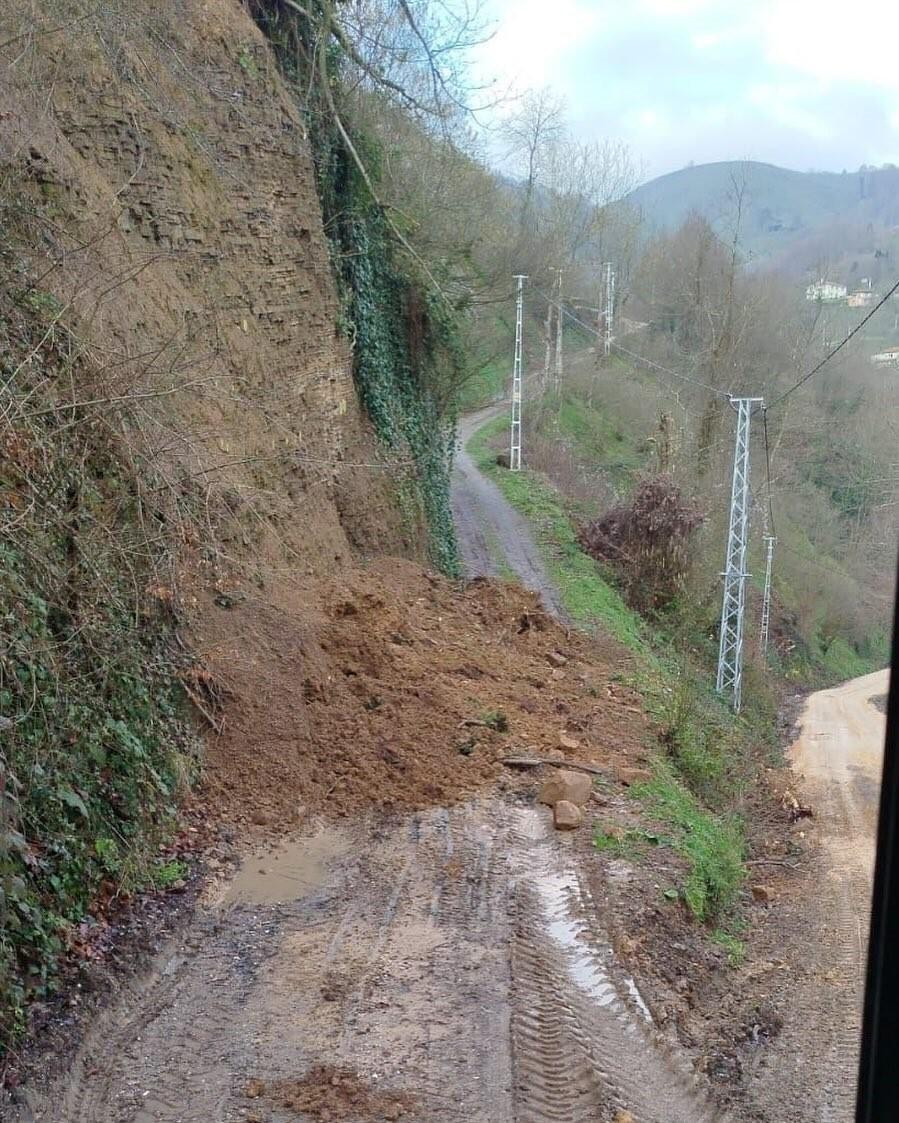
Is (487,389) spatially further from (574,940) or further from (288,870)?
(574,940)

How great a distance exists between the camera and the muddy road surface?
4957 millimetres

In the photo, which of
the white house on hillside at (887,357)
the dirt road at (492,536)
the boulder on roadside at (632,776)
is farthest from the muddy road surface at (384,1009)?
the white house on hillside at (887,357)

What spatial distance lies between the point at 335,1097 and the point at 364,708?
187 inches

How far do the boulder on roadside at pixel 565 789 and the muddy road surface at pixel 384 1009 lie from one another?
87cm

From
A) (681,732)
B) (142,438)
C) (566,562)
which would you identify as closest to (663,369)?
(566,562)

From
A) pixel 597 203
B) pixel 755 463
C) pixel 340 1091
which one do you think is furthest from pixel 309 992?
pixel 597 203

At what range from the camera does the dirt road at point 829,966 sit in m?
4.98

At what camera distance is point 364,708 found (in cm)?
954

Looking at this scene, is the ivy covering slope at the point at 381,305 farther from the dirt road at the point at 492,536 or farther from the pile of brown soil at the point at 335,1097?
the pile of brown soil at the point at 335,1097

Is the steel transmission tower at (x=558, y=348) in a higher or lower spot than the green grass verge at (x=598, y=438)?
higher

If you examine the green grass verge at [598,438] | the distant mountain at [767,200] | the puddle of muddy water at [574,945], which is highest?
the distant mountain at [767,200]

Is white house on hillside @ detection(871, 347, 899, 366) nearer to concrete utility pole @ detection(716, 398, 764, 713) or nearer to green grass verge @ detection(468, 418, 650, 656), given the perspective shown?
concrete utility pole @ detection(716, 398, 764, 713)

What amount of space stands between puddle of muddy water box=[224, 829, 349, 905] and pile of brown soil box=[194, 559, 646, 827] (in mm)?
345

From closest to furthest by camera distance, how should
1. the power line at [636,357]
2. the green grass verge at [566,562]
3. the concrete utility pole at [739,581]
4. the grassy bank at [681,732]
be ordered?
1. the grassy bank at [681,732]
2. the green grass verge at [566,562]
3. the concrete utility pole at [739,581]
4. the power line at [636,357]
